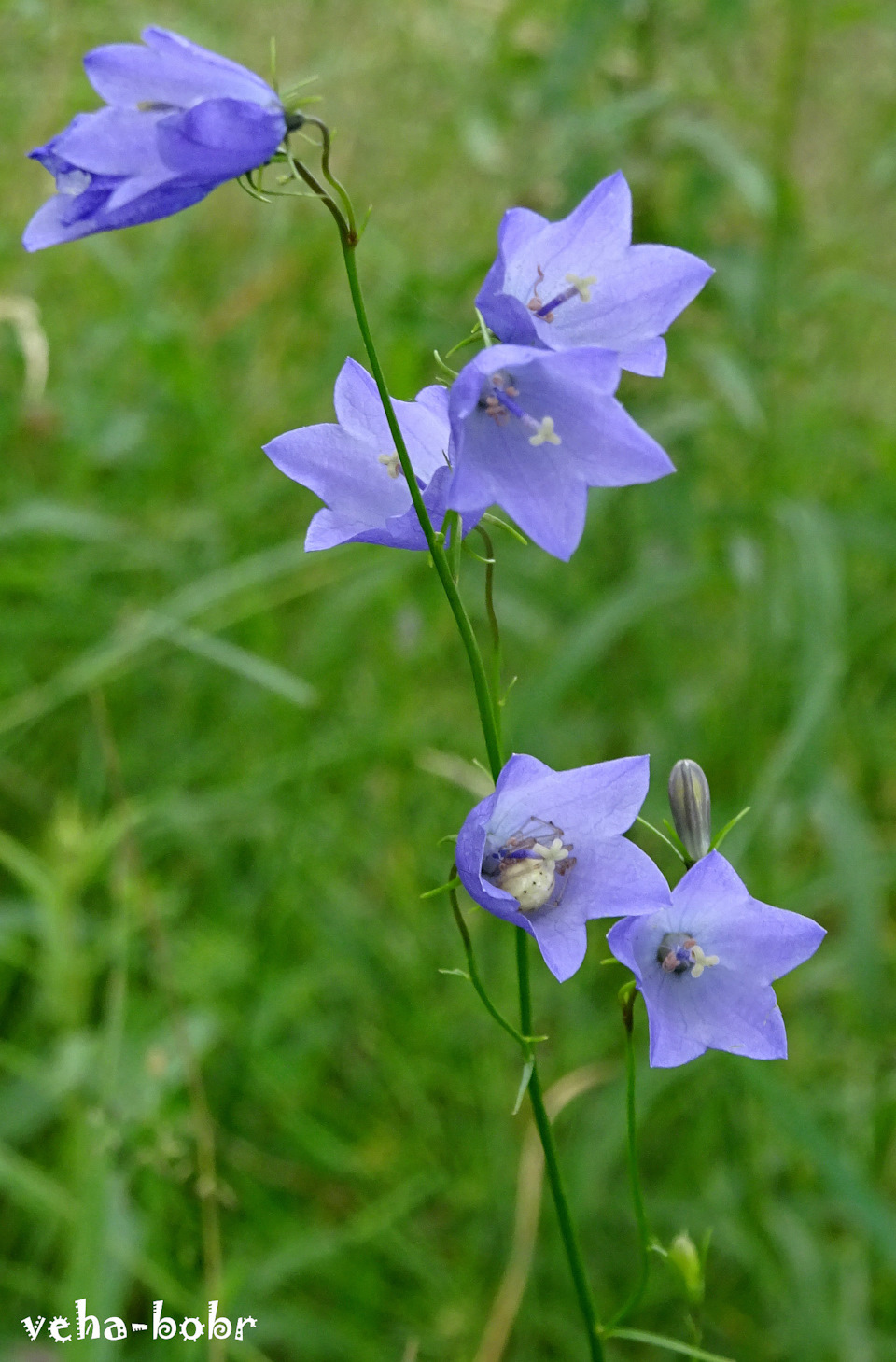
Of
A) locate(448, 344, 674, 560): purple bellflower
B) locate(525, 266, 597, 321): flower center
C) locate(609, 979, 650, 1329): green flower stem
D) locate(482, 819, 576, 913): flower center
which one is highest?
locate(525, 266, 597, 321): flower center

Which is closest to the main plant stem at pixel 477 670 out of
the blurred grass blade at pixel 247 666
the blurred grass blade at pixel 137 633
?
the blurred grass blade at pixel 247 666

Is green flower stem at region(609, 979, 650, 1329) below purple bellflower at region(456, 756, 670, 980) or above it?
below

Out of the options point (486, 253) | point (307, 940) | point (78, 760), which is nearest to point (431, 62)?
point (486, 253)

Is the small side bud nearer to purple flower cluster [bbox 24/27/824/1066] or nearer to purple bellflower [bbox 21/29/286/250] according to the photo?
purple flower cluster [bbox 24/27/824/1066]

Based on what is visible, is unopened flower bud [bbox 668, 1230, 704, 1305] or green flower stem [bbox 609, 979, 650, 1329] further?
unopened flower bud [bbox 668, 1230, 704, 1305]

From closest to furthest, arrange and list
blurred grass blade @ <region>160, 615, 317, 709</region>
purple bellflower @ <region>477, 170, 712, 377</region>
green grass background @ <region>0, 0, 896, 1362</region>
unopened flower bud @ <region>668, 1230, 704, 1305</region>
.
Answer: purple bellflower @ <region>477, 170, 712, 377</region>
unopened flower bud @ <region>668, 1230, 704, 1305</region>
blurred grass blade @ <region>160, 615, 317, 709</region>
green grass background @ <region>0, 0, 896, 1362</region>

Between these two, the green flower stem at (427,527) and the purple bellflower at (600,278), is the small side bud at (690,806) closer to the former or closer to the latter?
the green flower stem at (427,527)

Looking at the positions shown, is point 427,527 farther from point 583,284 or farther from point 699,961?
point 699,961

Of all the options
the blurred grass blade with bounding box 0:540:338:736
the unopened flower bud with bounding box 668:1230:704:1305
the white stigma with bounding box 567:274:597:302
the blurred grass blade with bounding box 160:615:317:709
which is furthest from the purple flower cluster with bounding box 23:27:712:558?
the blurred grass blade with bounding box 0:540:338:736
